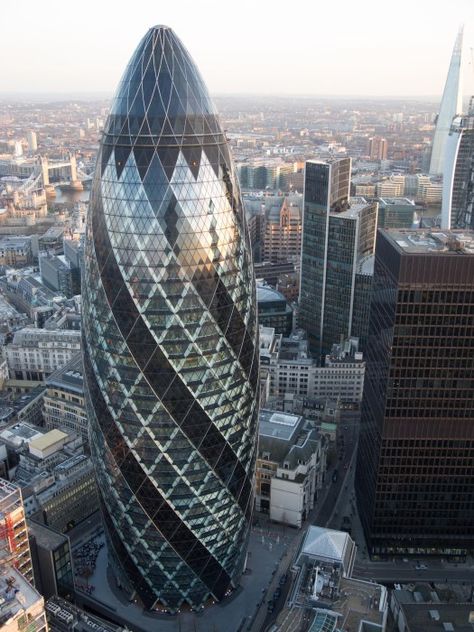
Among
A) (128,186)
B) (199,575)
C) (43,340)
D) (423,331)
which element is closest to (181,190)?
(128,186)

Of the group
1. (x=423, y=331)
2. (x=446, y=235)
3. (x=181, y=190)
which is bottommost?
(x=423, y=331)

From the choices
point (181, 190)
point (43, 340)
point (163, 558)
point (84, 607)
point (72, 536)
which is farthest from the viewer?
point (43, 340)

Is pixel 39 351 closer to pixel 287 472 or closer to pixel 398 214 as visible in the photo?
pixel 287 472

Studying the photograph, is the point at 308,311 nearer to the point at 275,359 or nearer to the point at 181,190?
the point at 275,359

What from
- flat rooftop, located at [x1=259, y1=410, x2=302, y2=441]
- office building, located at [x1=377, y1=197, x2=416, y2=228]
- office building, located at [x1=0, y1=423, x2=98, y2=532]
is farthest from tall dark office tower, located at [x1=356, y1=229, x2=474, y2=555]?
office building, located at [x1=377, y1=197, x2=416, y2=228]

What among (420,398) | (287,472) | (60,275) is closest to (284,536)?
(287,472)
